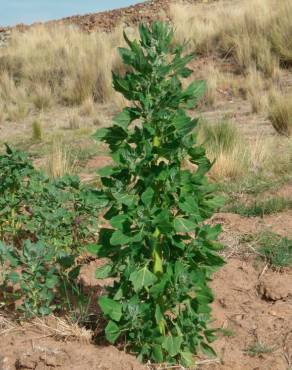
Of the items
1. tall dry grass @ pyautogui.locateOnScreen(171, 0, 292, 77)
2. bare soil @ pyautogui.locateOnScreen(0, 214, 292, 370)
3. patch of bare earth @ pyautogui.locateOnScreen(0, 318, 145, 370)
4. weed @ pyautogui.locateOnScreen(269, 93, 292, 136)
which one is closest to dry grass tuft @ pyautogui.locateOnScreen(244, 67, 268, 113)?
tall dry grass @ pyautogui.locateOnScreen(171, 0, 292, 77)

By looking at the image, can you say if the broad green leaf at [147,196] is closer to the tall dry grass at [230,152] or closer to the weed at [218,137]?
the tall dry grass at [230,152]

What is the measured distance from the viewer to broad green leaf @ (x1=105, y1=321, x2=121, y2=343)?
2504mm

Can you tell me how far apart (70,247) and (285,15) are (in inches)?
341

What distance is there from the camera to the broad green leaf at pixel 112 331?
2.50m

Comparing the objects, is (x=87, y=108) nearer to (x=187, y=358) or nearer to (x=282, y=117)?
(x=282, y=117)

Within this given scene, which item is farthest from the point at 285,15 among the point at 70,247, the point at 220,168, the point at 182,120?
the point at 182,120

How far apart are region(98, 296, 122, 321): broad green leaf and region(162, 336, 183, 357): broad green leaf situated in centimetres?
21

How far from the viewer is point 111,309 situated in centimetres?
249

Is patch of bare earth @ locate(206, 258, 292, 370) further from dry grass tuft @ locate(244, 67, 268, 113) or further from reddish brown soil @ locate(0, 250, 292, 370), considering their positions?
dry grass tuft @ locate(244, 67, 268, 113)

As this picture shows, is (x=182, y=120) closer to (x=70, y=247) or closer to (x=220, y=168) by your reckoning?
(x=70, y=247)

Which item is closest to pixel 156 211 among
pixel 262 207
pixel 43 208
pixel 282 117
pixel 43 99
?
pixel 43 208

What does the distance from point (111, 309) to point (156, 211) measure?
1.44 feet

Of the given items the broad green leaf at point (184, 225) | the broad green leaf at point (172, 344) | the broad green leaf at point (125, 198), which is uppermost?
the broad green leaf at point (125, 198)

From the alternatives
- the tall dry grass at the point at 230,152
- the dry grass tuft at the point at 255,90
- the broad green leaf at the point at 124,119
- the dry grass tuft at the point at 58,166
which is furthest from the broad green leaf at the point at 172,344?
the dry grass tuft at the point at 255,90
